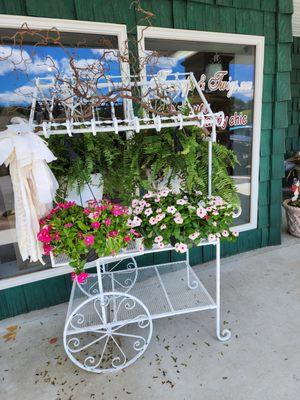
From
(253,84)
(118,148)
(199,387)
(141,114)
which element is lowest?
(199,387)

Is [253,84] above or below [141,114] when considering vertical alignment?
above

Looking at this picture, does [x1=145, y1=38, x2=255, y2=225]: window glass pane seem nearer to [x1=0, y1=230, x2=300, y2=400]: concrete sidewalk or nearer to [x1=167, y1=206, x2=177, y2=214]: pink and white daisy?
[x1=0, y1=230, x2=300, y2=400]: concrete sidewalk

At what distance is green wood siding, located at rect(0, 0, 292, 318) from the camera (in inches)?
75.9

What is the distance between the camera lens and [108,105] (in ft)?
6.98

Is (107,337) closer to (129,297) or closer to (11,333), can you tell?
(129,297)

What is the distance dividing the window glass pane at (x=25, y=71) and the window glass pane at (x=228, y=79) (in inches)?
16.2

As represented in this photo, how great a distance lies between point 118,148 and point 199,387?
1.38 m

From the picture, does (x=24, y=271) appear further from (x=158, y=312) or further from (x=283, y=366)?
(x=283, y=366)

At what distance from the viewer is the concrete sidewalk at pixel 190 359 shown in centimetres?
148

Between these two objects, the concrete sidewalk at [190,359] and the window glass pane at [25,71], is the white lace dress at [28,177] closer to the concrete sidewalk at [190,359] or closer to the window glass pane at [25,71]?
the window glass pane at [25,71]

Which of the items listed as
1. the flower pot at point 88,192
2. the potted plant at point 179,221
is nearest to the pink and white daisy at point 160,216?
the potted plant at point 179,221

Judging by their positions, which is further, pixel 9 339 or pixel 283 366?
pixel 9 339

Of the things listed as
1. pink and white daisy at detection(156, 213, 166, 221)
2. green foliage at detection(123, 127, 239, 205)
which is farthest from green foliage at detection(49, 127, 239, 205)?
pink and white daisy at detection(156, 213, 166, 221)

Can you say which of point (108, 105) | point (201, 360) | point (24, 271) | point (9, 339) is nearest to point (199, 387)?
point (201, 360)
